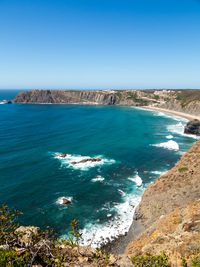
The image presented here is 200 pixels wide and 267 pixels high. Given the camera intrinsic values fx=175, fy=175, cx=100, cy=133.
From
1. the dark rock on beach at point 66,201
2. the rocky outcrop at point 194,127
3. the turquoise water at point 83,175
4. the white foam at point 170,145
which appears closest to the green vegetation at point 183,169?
the turquoise water at point 83,175

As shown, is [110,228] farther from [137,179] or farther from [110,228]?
[137,179]

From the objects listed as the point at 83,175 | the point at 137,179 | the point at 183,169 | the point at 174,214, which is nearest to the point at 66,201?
the point at 83,175

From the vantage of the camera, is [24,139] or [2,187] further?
[24,139]

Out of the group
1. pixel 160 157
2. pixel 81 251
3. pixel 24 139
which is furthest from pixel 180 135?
pixel 81 251

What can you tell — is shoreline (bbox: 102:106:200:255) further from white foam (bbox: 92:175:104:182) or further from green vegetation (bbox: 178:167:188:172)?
white foam (bbox: 92:175:104:182)

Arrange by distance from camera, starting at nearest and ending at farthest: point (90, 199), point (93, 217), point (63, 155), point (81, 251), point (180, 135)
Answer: point (81, 251), point (93, 217), point (90, 199), point (63, 155), point (180, 135)

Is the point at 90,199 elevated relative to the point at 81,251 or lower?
lower

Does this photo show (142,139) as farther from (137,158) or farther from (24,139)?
(24,139)

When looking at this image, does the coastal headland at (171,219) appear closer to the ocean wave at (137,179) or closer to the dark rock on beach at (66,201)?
the ocean wave at (137,179)
